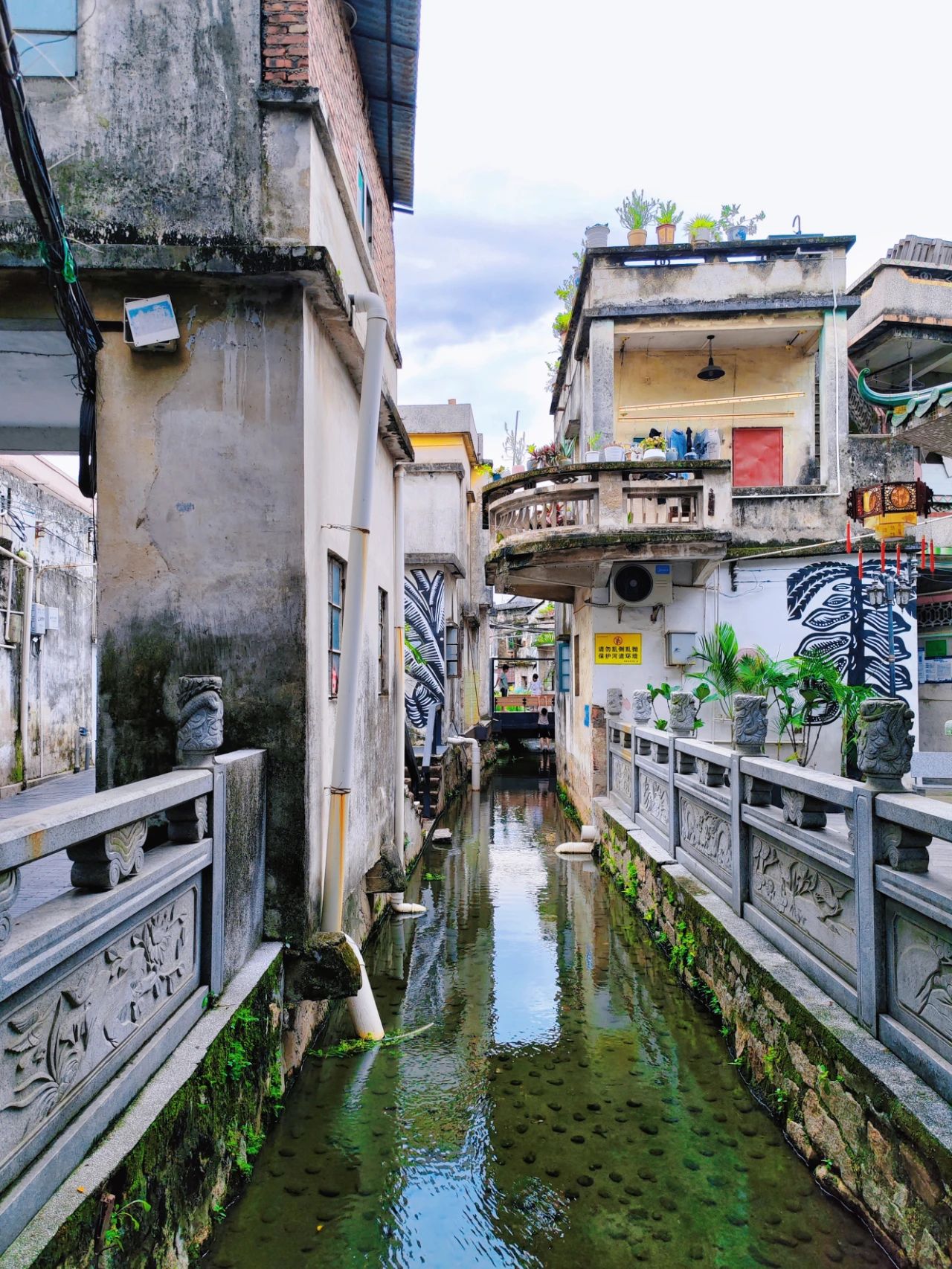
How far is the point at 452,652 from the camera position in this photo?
19094 mm

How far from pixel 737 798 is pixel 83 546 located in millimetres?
12132

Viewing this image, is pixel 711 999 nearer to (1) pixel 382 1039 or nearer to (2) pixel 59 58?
(1) pixel 382 1039

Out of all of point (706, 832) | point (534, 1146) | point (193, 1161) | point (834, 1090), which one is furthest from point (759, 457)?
point (193, 1161)

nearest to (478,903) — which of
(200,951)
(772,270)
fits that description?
(200,951)

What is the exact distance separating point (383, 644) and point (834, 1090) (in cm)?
570

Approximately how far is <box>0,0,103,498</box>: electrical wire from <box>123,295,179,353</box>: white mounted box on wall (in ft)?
0.71

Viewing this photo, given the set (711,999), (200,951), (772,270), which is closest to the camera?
(200,951)

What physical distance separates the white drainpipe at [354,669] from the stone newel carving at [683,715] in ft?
12.9

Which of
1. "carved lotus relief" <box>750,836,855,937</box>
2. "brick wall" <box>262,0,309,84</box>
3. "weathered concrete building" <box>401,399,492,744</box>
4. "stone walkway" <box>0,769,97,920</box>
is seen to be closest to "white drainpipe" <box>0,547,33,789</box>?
"stone walkway" <box>0,769,97,920</box>

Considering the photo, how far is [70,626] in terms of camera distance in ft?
43.5

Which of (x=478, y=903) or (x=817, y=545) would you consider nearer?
(x=478, y=903)

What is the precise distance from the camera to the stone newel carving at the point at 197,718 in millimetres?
3896

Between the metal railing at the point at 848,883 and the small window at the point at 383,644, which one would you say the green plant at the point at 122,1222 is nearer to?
Answer: the metal railing at the point at 848,883

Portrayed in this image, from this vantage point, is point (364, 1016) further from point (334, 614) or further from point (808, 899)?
point (808, 899)
